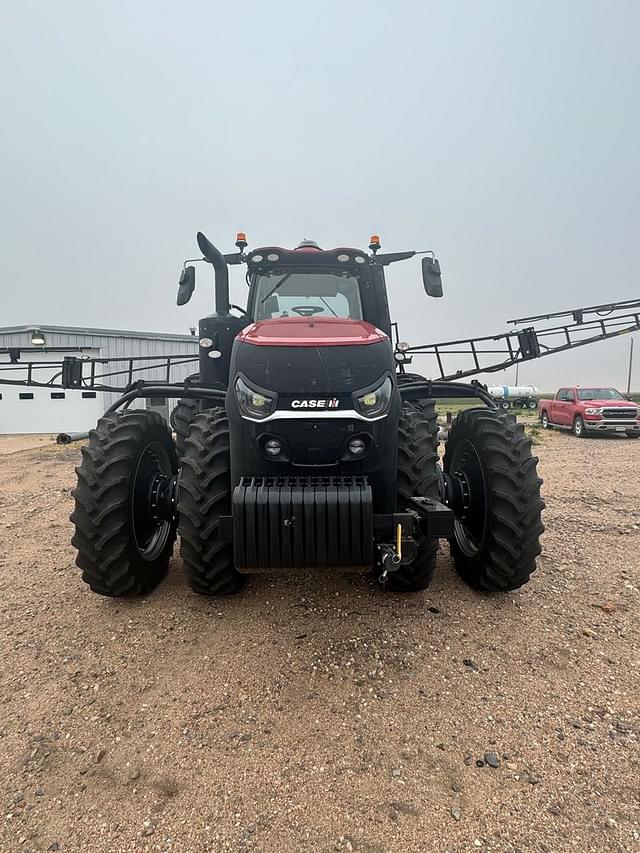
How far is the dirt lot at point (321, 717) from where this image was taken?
179 cm

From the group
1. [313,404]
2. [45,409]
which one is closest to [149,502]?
[313,404]

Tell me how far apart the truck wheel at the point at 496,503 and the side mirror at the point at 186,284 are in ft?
8.66

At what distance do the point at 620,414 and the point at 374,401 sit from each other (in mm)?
14023

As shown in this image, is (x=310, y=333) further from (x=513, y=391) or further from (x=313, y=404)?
(x=513, y=391)

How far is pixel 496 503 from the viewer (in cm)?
315

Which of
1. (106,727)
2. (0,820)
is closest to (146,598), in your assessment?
(106,727)

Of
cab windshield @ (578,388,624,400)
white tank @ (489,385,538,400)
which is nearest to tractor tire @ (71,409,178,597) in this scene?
cab windshield @ (578,388,624,400)

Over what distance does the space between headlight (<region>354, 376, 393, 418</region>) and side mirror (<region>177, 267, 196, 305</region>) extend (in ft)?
7.92

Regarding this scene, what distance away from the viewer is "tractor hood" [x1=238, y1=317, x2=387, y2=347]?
2.73m

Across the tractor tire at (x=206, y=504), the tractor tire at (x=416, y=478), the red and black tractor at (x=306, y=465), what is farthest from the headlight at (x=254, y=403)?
the tractor tire at (x=416, y=478)

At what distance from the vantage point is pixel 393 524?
2.59m

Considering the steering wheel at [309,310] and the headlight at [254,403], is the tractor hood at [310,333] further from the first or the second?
the steering wheel at [309,310]

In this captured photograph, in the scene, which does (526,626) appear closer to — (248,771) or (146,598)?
(248,771)

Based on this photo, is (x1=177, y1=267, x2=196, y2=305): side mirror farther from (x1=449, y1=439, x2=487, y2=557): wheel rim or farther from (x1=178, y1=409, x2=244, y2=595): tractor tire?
(x1=449, y1=439, x2=487, y2=557): wheel rim
